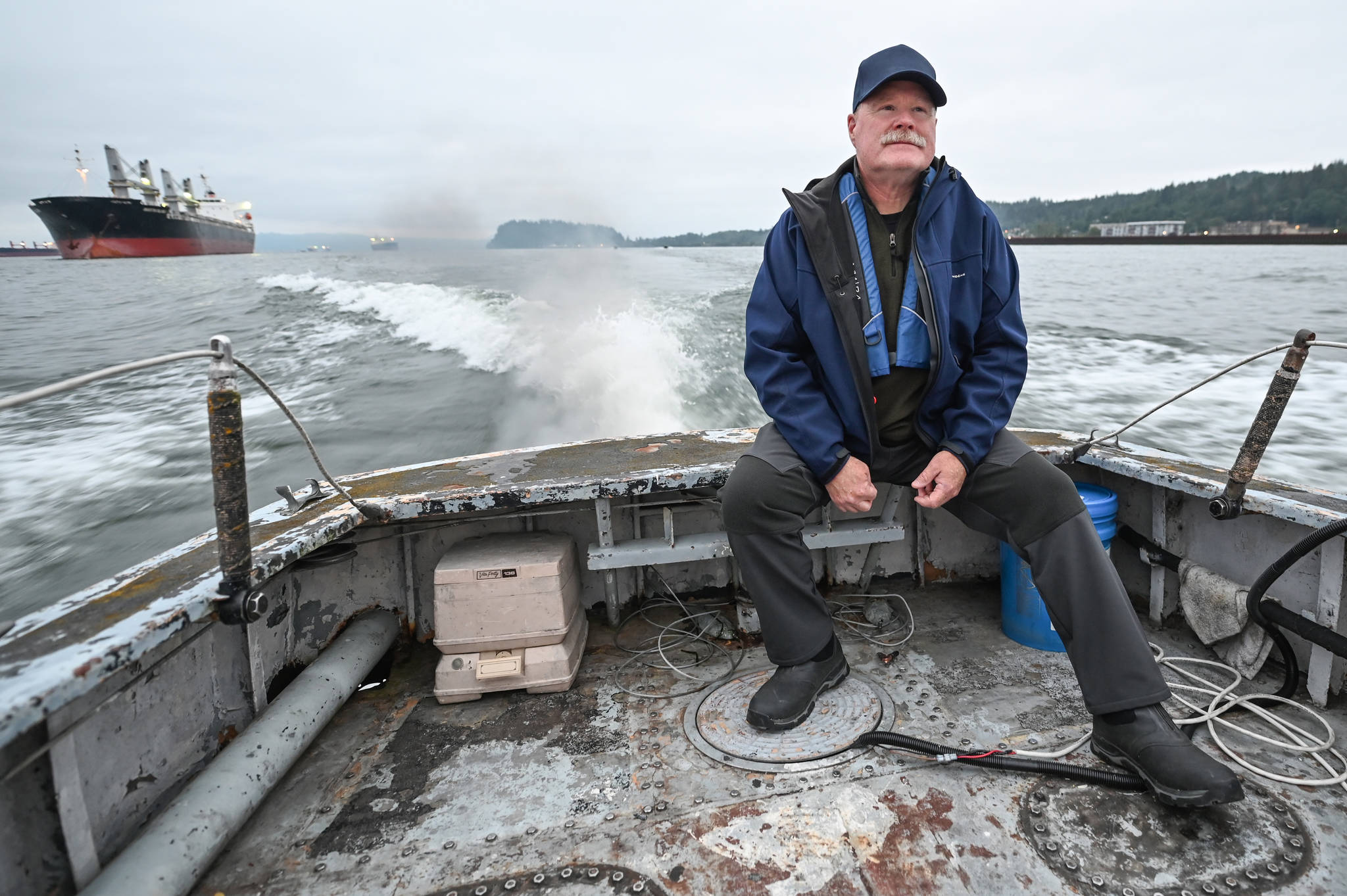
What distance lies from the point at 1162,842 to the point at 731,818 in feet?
2.97

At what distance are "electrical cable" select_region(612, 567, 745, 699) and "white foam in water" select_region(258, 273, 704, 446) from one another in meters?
3.83

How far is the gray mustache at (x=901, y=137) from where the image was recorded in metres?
1.94

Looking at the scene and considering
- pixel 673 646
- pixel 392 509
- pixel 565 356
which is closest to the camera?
pixel 392 509

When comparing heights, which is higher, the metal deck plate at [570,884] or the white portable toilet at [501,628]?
the white portable toilet at [501,628]

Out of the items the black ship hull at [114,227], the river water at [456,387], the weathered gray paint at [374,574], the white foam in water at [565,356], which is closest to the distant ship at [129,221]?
the black ship hull at [114,227]

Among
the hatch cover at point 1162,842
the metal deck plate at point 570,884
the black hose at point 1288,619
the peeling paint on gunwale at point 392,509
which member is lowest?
the metal deck plate at point 570,884

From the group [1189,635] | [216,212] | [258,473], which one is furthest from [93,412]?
[216,212]

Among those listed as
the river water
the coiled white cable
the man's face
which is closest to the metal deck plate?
the coiled white cable

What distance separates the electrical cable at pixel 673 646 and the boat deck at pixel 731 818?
0.30ft

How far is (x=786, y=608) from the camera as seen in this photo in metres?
1.96

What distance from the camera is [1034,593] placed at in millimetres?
2338

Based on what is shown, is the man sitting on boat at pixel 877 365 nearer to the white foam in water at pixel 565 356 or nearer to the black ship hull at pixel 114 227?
the white foam in water at pixel 565 356

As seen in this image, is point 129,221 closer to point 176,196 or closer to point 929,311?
point 176,196

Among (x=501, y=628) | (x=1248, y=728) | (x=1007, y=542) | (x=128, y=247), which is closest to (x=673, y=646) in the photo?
(x=501, y=628)
